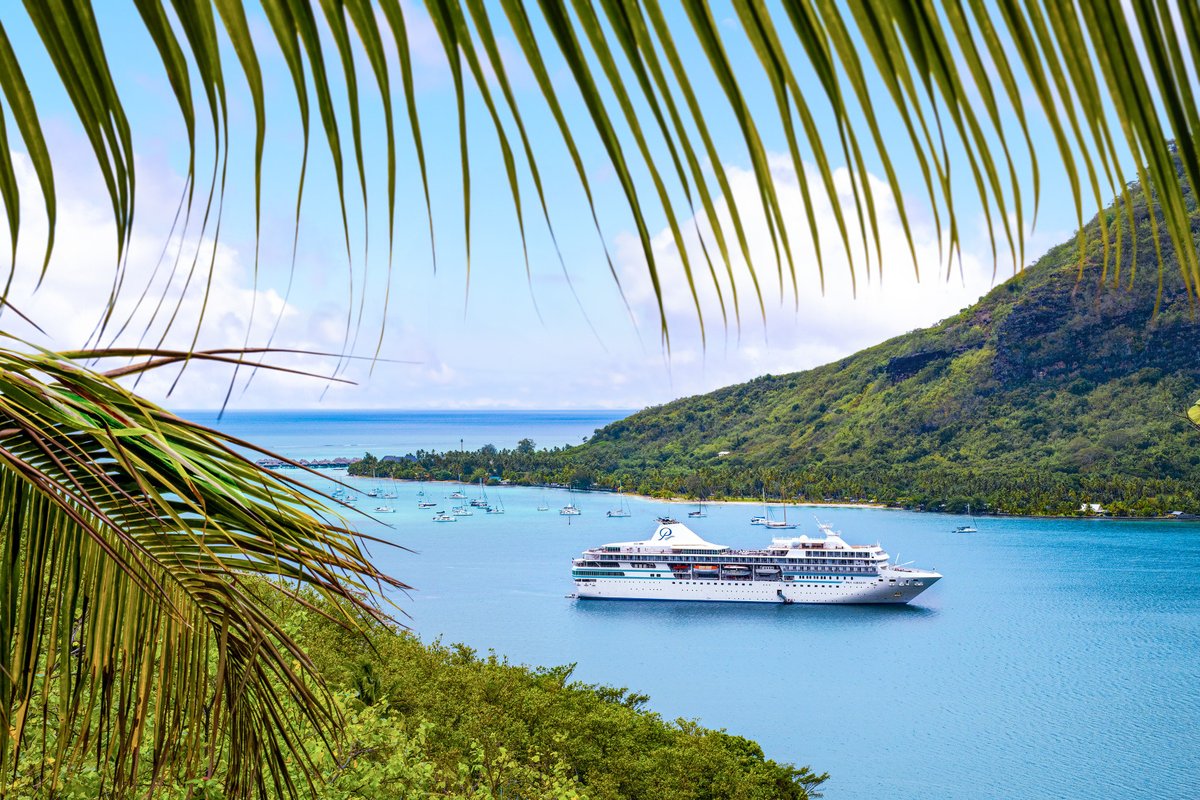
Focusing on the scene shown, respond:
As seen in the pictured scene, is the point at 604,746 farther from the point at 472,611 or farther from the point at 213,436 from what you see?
the point at 472,611

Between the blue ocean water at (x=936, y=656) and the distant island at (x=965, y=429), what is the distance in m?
7.75

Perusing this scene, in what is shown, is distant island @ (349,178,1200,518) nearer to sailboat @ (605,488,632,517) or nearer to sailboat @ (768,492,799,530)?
sailboat @ (605,488,632,517)

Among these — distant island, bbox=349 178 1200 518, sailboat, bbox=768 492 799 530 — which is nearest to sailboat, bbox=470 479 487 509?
distant island, bbox=349 178 1200 518

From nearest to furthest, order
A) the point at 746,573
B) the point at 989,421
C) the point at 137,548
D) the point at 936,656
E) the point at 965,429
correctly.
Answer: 1. the point at 137,548
2. the point at 936,656
3. the point at 746,573
4. the point at 989,421
5. the point at 965,429

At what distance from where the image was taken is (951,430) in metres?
54.3

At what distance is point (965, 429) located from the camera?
5409cm

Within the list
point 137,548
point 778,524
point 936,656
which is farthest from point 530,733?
point 778,524

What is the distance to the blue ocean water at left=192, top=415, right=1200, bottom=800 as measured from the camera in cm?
1692

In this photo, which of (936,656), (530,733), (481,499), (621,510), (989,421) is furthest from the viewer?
(481,499)

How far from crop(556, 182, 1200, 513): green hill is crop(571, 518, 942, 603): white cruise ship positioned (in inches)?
748

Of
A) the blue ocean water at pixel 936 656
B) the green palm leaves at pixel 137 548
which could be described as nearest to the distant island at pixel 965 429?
the blue ocean water at pixel 936 656

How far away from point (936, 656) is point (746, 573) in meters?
6.72

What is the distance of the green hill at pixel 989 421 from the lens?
45656mm

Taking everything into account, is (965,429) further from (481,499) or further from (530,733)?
(530,733)
